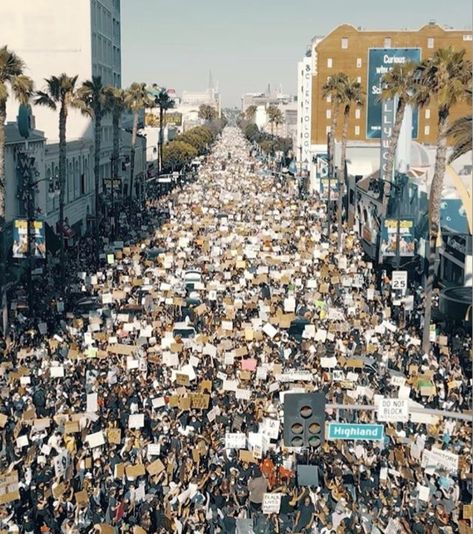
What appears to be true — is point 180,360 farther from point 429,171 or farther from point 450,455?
point 429,171

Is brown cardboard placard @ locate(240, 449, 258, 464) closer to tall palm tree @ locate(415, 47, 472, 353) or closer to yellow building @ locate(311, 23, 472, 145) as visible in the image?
tall palm tree @ locate(415, 47, 472, 353)

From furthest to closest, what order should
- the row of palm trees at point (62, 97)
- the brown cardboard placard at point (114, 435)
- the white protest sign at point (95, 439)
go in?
the row of palm trees at point (62, 97), the brown cardboard placard at point (114, 435), the white protest sign at point (95, 439)

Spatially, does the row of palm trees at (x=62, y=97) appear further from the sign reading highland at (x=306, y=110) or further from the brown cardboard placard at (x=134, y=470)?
the sign reading highland at (x=306, y=110)

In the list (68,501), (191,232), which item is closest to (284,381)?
(68,501)

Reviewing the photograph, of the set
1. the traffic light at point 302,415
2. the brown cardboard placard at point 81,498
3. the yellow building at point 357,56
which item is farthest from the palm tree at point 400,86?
the yellow building at point 357,56

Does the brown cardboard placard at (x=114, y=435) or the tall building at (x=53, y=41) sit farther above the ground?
the tall building at (x=53, y=41)

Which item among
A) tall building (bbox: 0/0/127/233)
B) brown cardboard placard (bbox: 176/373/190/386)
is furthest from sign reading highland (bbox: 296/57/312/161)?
brown cardboard placard (bbox: 176/373/190/386)

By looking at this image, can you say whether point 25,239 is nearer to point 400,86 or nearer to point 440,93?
point 440,93

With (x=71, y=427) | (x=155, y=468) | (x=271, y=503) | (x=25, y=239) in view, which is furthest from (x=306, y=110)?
(x=271, y=503)
